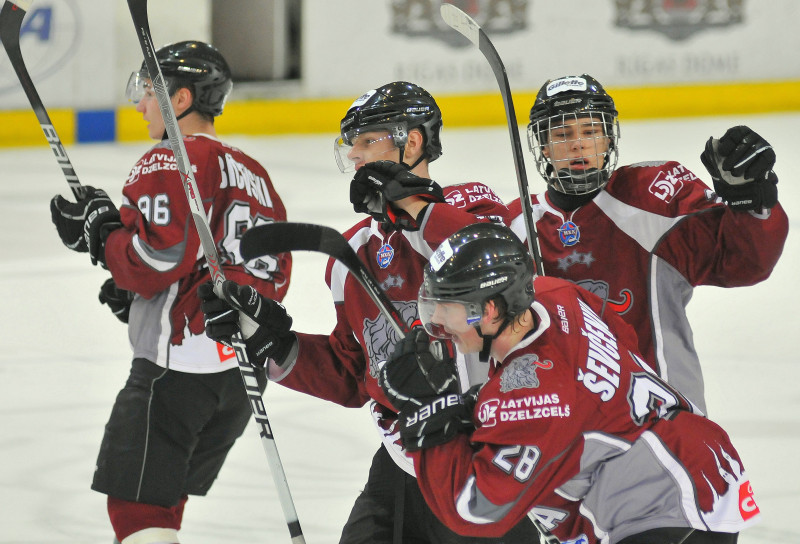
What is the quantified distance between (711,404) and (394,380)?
243 centimetres

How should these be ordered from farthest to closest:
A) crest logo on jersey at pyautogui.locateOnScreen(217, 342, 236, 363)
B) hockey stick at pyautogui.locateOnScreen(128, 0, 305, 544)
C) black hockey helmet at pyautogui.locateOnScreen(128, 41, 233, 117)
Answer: black hockey helmet at pyautogui.locateOnScreen(128, 41, 233, 117)
crest logo on jersey at pyautogui.locateOnScreen(217, 342, 236, 363)
hockey stick at pyautogui.locateOnScreen(128, 0, 305, 544)

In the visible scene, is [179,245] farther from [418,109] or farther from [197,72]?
[418,109]

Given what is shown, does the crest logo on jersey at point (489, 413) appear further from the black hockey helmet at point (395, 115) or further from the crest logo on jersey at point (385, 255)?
the black hockey helmet at point (395, 115)

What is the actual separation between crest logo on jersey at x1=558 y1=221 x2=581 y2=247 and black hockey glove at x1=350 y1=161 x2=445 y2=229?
1.27 ft

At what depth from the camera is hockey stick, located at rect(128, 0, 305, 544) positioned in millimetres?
2504

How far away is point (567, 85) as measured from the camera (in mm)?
2648

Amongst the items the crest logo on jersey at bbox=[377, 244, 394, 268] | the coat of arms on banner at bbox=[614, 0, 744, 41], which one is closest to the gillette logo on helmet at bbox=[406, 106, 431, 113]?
the crest logo on jersey at bbox=[377, 244, 394, 268]

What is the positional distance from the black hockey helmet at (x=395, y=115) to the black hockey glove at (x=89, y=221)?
2.14 feet

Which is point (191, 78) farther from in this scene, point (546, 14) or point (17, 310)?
point (546, 14)

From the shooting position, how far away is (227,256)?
300 centimetres

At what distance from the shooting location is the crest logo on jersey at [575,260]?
8.57ft

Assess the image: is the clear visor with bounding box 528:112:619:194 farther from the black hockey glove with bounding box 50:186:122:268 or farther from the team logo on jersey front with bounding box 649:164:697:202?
the black hockey glove with bounding box 50:186:122:268

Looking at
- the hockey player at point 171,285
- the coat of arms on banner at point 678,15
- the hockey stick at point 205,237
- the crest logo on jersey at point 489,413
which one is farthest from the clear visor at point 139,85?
the coat of arms on banner at point 678,15

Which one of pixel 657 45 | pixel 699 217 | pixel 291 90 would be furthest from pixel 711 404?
pixel 291 90
